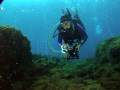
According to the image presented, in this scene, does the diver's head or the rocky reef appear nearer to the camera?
the rocky reef

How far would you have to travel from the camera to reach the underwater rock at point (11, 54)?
4.00m

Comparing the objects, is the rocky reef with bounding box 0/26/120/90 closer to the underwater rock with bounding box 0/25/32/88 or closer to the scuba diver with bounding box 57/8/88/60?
the underwater rock with bounding box 0/25/32/88

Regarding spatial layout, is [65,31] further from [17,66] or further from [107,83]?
[17,66]

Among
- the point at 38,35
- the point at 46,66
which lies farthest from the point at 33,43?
the point at 46,66

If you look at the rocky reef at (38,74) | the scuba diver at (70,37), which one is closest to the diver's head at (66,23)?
the scuba diver at (70,37)

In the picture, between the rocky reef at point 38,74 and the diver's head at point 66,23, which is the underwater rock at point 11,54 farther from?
the diver's head at point 66,23

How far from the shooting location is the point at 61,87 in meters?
3.39

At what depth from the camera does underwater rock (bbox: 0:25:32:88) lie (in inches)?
157

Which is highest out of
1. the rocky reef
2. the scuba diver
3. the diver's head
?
the diver's head

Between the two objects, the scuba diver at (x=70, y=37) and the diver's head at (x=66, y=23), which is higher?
the diver's head at (x=66, y=23)

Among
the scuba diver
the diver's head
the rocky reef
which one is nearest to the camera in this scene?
the rocky reef

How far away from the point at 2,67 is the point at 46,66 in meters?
2.55

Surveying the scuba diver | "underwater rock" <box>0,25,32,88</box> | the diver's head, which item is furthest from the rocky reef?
the diver's head

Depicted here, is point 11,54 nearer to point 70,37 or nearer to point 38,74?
point 38,74
